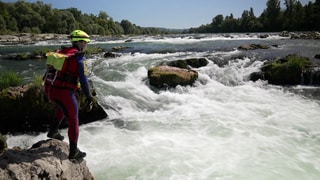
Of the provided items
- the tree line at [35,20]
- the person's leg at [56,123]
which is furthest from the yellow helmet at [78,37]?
the tree line at [35,20]

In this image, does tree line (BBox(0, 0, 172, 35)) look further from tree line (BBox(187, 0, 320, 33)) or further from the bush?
the bush

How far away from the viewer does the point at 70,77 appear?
4199 millimetres

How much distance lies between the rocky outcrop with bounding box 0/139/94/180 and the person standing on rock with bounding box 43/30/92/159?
207mm

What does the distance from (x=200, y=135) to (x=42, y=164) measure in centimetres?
463

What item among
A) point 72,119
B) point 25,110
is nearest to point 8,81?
point 25,110

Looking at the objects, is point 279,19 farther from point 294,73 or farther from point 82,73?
point 82,73

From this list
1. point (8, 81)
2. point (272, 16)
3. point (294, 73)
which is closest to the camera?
point (8, 81)

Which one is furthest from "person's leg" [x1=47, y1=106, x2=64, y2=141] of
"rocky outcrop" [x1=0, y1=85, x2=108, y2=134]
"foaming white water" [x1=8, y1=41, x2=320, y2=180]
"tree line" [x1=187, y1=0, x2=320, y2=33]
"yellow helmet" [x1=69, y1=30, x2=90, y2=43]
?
"tree line" [x1=187, y1=0, x2=320, y2=33]

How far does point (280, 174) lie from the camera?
5527mm

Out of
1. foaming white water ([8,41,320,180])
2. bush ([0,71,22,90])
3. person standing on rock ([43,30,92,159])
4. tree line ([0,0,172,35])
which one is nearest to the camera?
person standing on rock ([43,30,92,159])

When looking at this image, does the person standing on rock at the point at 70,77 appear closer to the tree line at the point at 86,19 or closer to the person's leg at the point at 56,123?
the person's leg at the point at 56,123

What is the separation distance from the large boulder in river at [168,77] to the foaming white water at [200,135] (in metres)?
0.39

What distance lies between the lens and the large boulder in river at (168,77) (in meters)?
12.6

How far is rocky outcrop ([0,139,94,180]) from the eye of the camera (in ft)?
12.1
